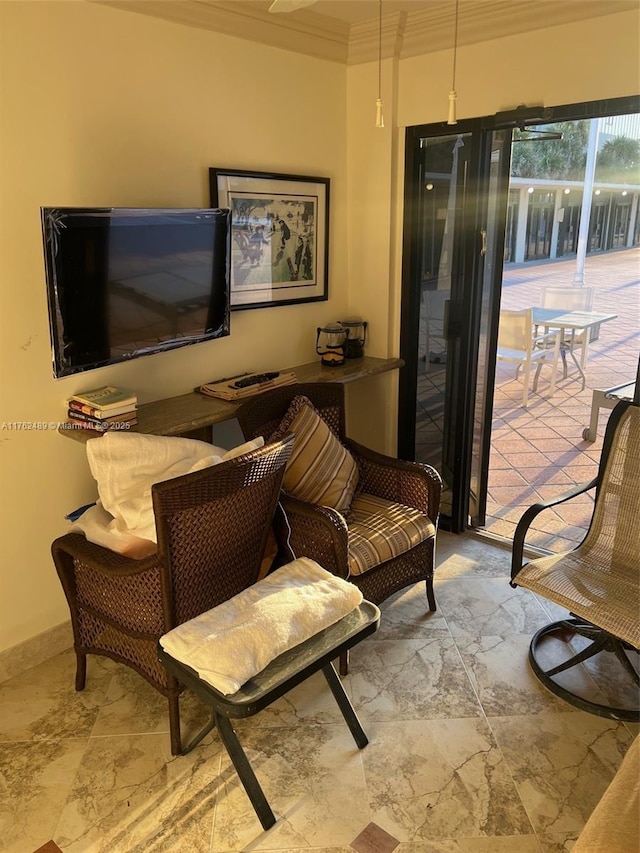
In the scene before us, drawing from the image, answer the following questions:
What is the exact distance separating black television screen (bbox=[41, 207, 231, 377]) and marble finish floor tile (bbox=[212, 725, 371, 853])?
1432 millimetres

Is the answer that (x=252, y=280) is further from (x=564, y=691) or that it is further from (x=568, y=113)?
(x=564, y=691)

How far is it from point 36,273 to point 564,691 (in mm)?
2375

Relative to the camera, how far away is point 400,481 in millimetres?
2914

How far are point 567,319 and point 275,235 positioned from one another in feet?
7.89

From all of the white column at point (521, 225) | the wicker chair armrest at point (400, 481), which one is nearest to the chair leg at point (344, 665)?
the wicker chair armrest at point (400, 481)

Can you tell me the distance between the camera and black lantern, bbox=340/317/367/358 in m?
3.57

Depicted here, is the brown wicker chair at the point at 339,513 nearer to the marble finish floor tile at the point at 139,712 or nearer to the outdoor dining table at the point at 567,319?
the marble finish floor tile at the point at 139,712

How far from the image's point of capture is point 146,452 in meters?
2.04

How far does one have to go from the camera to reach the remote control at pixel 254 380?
2922mm

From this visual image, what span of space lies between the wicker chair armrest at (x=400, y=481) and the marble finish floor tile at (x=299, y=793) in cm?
98

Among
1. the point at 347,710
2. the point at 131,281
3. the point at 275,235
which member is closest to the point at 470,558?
the point at 347,710

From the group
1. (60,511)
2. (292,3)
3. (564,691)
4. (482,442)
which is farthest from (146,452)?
(482,442)

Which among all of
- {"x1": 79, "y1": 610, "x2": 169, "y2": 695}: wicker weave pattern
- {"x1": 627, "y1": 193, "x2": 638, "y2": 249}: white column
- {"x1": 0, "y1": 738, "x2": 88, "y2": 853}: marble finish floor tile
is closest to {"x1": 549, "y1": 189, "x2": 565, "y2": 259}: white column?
{"x1": 627, "y1": 193, "x2": 638, "y2": 249}: white column

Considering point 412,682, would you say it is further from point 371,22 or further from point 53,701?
point 371,22
